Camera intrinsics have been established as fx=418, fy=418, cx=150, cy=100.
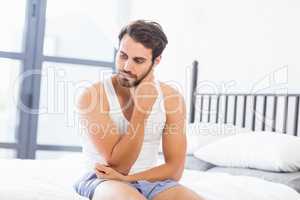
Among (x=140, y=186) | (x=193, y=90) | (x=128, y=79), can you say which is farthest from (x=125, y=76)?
(x=193, y=90)

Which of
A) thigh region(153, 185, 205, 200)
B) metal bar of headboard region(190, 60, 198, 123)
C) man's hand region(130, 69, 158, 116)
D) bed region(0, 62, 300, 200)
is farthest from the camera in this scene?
metal bar of headboard region(190, 60, 198, 123)

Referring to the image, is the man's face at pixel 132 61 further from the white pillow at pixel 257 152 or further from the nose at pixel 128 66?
the white pillow at pixel 257 152

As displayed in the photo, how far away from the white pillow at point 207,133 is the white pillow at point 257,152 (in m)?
0.14

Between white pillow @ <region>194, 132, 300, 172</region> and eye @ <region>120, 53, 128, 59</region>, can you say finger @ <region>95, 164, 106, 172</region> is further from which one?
white pillow @ <region>194, 132, 300, 172</region>

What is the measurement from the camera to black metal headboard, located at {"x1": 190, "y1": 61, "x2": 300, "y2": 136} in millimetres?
2432

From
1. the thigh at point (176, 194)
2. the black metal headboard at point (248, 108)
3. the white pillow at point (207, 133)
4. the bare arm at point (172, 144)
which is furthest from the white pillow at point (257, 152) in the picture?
the thigh at point (176, 194)

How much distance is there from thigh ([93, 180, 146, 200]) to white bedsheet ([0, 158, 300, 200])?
0.13 m

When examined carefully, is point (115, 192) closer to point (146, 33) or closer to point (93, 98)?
point (93, 98)

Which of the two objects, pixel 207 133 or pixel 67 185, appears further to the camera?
pixel 207 133

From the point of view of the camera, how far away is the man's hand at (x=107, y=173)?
1.37m

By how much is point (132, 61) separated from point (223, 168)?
3.66 feet

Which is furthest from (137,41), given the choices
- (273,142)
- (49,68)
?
(49,68)

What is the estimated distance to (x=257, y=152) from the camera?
2.14 metres

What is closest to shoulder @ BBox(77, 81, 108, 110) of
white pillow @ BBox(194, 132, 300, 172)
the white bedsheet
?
the white bedsheet
